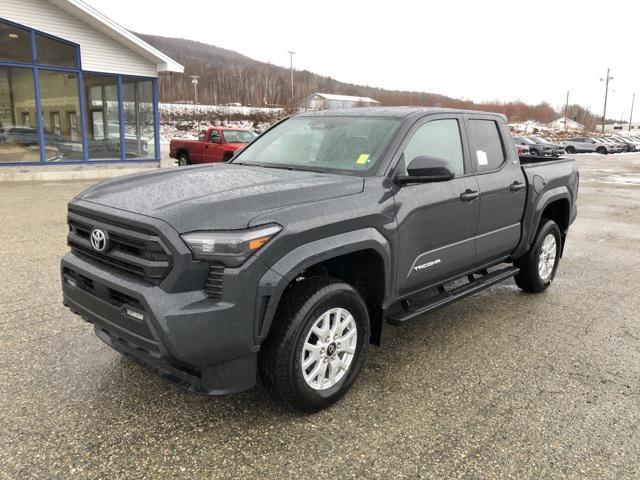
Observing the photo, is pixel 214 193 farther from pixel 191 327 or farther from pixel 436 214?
pixel 436 214

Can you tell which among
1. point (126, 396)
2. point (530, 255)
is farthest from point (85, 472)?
point (530, 255)

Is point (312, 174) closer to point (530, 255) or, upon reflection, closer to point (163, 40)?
point (530, 255)

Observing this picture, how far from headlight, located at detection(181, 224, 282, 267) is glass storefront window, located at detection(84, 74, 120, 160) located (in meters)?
15.8

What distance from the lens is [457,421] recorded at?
3.08m

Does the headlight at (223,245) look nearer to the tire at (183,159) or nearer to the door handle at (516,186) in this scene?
the door handle at (516,186)

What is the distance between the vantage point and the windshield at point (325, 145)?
3670 mm

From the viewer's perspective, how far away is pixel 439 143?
4.05m

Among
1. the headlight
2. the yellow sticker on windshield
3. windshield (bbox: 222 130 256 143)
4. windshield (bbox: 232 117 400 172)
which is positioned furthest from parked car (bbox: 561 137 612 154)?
the headlight

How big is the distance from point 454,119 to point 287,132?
1.40 metres

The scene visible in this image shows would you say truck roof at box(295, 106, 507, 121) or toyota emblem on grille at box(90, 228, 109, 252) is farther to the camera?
truck roof at box(295, 106, 507, 121)

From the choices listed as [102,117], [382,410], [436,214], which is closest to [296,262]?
[382,410]

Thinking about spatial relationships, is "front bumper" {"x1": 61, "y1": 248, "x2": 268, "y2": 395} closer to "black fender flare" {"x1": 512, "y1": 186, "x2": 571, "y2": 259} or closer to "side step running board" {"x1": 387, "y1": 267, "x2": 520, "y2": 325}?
"side step running board" {"x1": 387, "y1": 267, "x2": 520, "y2": 325}

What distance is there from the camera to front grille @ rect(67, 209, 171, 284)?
2.64m

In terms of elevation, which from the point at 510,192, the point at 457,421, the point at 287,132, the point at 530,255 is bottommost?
the point at 457,421
